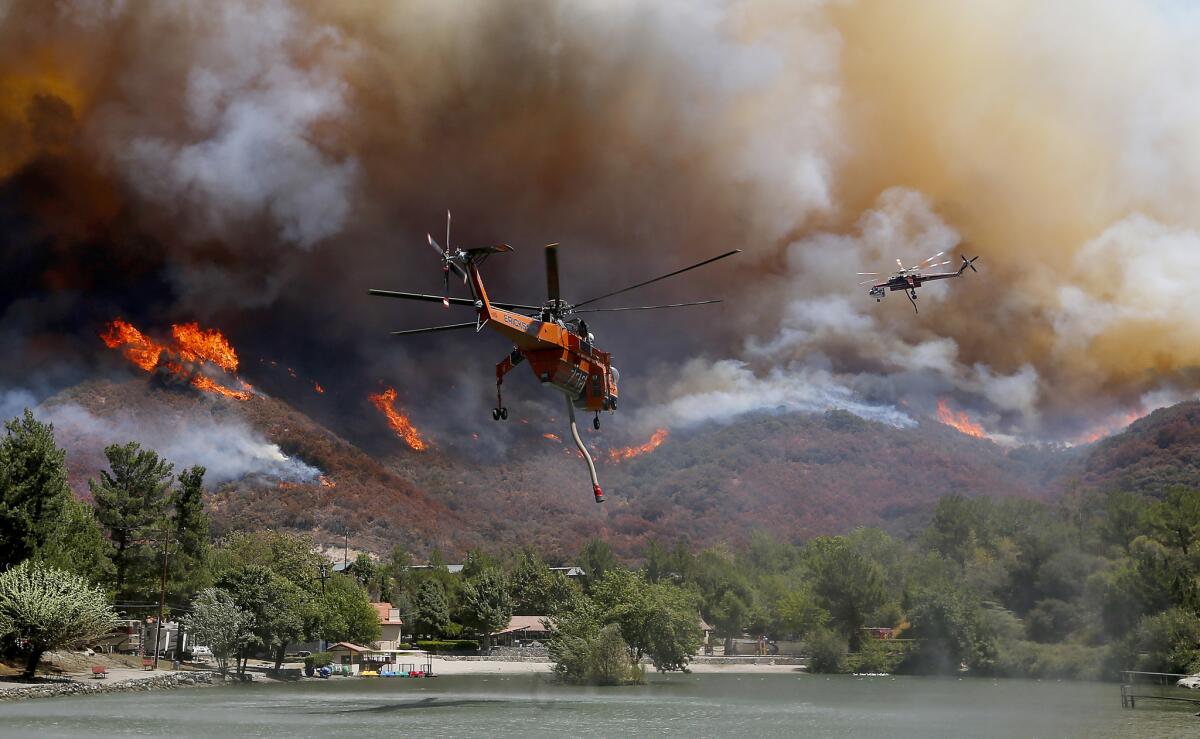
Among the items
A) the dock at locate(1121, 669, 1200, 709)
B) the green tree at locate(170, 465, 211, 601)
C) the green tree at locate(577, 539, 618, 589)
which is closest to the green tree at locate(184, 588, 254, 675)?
the green tree at locate(170, 465, 211, 601)

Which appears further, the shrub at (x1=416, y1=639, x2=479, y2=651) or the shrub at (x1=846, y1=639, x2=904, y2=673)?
the shrub at (x1=416, y1=639, x2=479, y2=651)

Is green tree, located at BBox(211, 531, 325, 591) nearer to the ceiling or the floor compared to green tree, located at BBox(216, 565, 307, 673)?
nearer to the ceiling

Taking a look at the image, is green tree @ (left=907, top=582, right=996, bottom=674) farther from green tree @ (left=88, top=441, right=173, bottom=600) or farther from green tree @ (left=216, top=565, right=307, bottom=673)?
green tree @ (left=88, top=441, right=173, bottom=600)

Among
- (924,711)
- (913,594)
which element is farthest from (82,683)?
(913,594)

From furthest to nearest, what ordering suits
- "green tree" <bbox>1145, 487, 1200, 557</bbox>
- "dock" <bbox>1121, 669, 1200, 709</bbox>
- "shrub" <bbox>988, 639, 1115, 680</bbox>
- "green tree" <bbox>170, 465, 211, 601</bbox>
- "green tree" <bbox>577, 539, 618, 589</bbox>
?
"green tree" <bbox>577, 539, 618, 589</bbox>
"green tree" <bbox>1145, 487, 1200, 557</bbox>
"green tree" <bbox>170, 465, 211, 601</bbox>
"shrub" <bbox>988, 639, 1115, 680</bbox>
"dock" <bbox>1121, 669, 1200, 709</bbox>

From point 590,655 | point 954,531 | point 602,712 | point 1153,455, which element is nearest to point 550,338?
point 602,712

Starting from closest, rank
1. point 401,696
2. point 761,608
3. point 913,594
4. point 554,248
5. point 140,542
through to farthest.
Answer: point 554,248 < point 401,696 < point 140,542 < point 913,594 < point 761,608

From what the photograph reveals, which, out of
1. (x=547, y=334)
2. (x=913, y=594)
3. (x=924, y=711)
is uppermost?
(x=547, y=334)

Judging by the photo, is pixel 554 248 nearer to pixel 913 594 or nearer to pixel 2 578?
pixel 2 578
